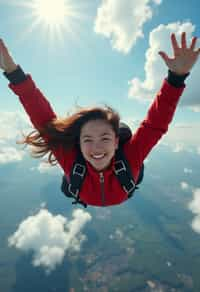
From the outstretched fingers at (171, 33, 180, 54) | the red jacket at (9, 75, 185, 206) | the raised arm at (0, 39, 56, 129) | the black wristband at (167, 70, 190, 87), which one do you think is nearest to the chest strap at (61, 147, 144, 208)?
the red jacket at (9, 75, 185, 206)

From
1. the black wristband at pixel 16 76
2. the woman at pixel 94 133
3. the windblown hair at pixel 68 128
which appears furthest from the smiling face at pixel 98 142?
the black wristband at pixel 16 76

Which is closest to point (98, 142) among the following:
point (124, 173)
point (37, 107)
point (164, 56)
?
point (124, 173)

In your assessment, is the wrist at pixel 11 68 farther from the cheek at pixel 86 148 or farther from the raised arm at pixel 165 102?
the raised arm at pixel 165 102

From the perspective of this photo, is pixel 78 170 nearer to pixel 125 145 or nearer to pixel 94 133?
pixel 94 133

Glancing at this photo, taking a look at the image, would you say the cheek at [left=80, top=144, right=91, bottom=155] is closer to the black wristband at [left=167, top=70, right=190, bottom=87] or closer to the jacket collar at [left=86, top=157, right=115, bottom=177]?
the jacket collar at [left=86, top=157, right=115, bottom=177]

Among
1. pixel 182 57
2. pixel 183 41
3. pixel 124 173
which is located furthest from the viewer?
pixel 124 173

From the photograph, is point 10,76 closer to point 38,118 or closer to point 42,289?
point 38,118
